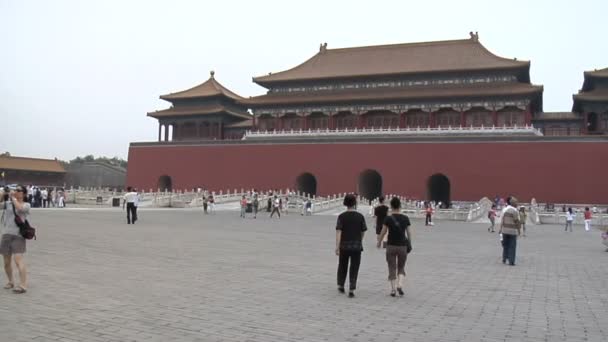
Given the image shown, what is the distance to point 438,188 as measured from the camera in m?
36.6

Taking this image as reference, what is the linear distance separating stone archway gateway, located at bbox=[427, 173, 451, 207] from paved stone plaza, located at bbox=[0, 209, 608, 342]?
77.1ft

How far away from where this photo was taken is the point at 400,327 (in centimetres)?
497

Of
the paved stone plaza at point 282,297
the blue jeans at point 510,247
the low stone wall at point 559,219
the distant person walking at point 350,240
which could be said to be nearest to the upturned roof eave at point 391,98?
the low stone wall at point 559,219

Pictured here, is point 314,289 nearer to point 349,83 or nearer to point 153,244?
point 153,244

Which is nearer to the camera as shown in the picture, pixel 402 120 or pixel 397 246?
pixel 397 246

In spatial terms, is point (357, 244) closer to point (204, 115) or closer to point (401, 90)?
point (401, 90)

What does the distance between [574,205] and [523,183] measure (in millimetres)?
2764

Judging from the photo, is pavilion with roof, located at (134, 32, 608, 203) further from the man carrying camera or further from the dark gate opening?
the man carrying camera

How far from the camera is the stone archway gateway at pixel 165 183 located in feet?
134

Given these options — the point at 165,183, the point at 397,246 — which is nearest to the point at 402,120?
the point at 165,183

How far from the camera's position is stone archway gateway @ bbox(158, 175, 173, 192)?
40.8 metres

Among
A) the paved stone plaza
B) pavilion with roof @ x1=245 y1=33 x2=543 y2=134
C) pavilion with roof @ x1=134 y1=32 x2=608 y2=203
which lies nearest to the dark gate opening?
pavilion with roof @ x1=134 y1=32 x2=608 y2=203

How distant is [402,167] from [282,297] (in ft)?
92.5

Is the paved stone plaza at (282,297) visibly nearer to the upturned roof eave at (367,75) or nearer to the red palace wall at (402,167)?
the red palace wall at (402,167)
